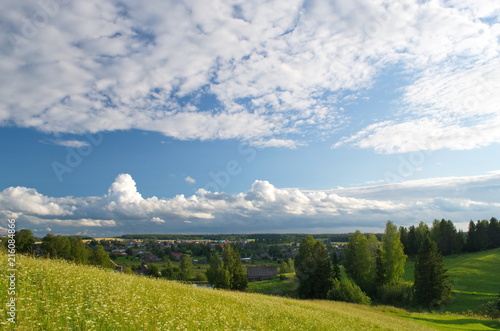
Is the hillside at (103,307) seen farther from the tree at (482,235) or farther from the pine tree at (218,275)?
the tree at (482,235)

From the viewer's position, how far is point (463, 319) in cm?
3506

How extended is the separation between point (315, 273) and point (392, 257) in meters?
18.5

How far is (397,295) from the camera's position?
2195 inches

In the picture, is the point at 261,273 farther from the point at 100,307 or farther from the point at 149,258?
the point at 100,307

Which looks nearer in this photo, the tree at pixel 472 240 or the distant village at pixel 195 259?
the distant village at pixel 195 259

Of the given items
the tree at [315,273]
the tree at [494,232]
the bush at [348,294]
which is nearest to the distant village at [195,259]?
the tree at [315,273]

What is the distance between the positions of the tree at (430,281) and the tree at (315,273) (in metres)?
15.7

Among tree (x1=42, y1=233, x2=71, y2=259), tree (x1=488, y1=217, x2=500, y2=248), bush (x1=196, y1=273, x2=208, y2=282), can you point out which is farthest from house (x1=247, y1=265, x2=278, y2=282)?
tree (x1=488, y1=217, x2=500, y2=248)

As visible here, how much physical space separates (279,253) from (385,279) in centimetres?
9770

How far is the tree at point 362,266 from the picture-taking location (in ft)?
195

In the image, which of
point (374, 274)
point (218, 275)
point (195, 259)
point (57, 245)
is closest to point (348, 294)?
point (374, 274)

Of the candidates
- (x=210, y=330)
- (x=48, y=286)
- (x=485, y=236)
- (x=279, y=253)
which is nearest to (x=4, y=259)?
(x=48, y=286)

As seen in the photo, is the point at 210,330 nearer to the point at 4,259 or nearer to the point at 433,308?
the point at 4,259

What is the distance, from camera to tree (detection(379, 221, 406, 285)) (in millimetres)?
60531
